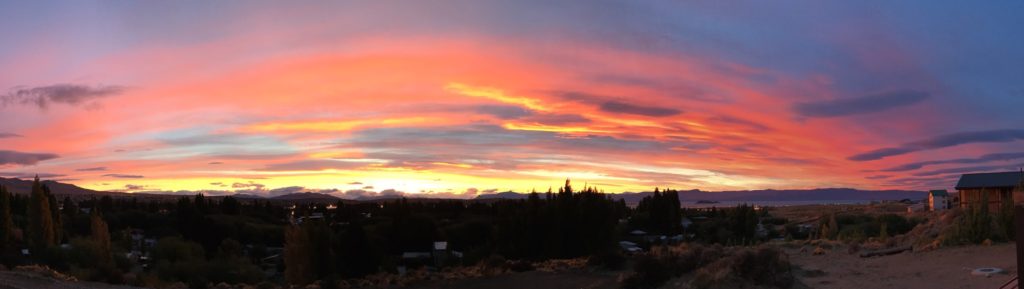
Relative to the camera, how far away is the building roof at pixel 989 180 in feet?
136

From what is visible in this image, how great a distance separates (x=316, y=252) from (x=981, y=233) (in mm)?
30845

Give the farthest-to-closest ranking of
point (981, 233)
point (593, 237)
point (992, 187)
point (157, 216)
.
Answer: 1. point (157, 216)
2. point (992, 187)
3. point (593, 237)
4. point (981, 233)

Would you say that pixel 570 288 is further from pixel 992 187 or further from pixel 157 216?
pixel 157 216

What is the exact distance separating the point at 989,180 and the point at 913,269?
95.4 feet

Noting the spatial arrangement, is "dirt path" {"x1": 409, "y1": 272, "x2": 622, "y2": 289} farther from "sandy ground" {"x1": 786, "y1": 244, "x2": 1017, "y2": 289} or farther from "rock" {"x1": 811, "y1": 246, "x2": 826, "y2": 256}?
"rock" {"x1": 811, "y1": 246, "x2": 826, "y2": 256}

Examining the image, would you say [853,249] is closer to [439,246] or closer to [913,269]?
[913,269]

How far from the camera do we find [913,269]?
1894 centimetres

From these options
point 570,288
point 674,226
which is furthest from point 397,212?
point 570,288

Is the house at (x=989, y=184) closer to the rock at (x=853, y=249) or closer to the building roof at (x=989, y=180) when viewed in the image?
the building roof at (x=989, y=180)

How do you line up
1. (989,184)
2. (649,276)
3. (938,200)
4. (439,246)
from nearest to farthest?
(649,276) → (989,184) → (439,246) → (938,200)

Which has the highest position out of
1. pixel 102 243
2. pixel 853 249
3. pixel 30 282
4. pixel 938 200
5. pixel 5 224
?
pixel 938 200

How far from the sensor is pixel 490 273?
26406 millimetres

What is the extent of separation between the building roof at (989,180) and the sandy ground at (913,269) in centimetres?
2352

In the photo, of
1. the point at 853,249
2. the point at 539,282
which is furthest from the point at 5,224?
the point at 853,249
